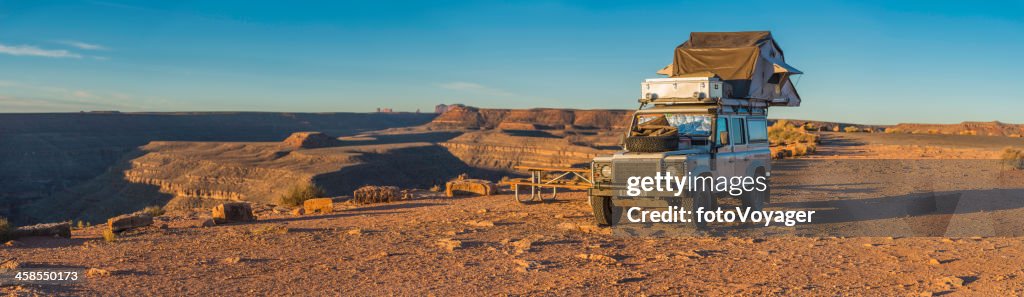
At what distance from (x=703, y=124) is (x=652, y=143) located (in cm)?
157

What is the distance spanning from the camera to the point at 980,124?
94.2 m

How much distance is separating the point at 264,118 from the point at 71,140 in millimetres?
73995

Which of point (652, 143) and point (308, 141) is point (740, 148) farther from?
point (308, 141)

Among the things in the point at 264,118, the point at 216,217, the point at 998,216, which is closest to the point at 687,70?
the point at 998,216

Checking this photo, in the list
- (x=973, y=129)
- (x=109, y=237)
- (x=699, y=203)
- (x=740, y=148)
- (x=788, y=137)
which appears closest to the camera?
(x=699, y=203)

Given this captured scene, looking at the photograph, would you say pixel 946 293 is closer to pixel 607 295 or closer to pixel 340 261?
pixel 607 295

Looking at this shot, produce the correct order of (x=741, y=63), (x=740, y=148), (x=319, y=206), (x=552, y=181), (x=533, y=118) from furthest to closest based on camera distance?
1. (x=533, y=118)
2. (x=319, y=206)
3. (x=552, y=181)
4. (x=741, y=63)
5. (x=740, y=148)

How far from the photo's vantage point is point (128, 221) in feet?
42.4

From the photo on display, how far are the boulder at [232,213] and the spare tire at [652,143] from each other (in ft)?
26.5

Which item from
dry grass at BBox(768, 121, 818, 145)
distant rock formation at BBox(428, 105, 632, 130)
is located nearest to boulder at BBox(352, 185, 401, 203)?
dry grass at BBox(768, 121, 818, 145)

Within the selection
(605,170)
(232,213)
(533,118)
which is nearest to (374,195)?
(232,213)

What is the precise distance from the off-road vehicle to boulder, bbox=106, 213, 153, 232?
8.28 m

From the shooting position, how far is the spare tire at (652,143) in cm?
1106

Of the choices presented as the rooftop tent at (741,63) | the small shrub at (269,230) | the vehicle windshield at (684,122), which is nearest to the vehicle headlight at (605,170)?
the vehicle windshield at (684,122)
